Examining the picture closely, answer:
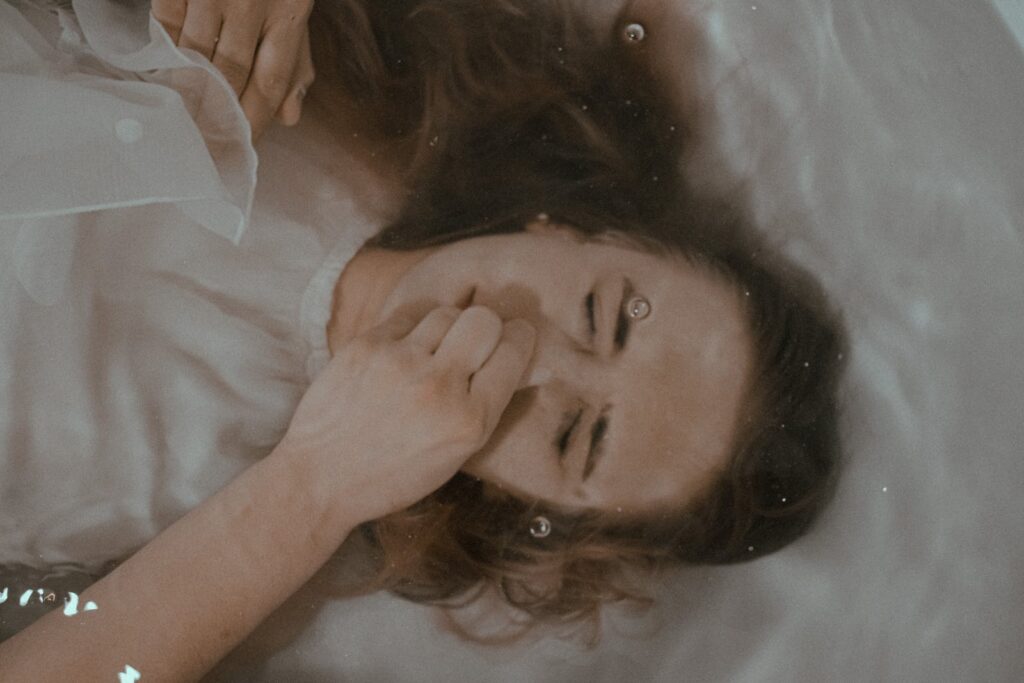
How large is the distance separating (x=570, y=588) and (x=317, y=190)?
10.7 inches

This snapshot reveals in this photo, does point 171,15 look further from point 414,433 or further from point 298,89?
point 414,433

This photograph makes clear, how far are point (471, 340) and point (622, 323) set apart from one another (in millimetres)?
87

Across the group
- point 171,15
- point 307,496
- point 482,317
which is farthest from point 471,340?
point 171,15

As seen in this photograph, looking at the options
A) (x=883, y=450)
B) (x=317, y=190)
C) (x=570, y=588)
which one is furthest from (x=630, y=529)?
(x=317, y=190)

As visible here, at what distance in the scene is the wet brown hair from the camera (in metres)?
0.61

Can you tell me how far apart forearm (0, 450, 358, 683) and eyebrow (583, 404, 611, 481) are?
13cm

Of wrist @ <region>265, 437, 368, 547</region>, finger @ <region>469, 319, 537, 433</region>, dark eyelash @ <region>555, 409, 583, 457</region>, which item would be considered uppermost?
finger @ <region>469, 319, 537, 433</region>

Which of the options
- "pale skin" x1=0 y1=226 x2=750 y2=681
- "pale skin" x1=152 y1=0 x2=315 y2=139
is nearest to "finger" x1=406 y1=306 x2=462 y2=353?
"pale skin" x1=0 y1=226 x2=750 y2=681

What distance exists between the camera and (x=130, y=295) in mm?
598

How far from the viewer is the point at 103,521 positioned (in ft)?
1.89

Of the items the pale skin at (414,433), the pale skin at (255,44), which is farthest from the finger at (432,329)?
the pale skin at (255,44)

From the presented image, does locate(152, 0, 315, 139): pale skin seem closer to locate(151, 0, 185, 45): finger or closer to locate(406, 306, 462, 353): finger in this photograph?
locate(151, 0, 185, 45): finger

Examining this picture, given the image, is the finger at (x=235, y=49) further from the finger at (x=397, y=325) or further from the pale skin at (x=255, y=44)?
the finger at (x=397, y=325)

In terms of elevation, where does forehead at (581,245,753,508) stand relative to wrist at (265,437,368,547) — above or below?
above
